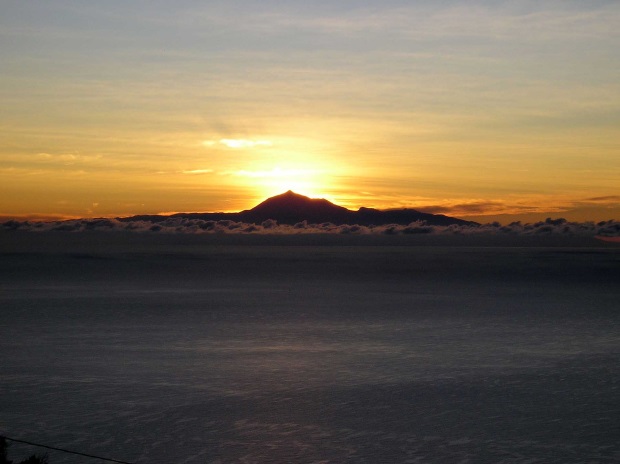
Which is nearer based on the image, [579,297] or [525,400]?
[525,400]

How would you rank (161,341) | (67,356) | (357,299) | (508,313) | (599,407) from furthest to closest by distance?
(357,299) → (508,313) → (161,341) → (67,356) → (599,407)

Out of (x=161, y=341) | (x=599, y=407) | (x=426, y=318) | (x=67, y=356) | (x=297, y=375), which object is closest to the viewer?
(x=599, y=407)

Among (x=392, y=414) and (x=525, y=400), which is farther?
(x=525, y=400)

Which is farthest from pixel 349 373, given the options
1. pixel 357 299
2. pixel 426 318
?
pixel 357 299

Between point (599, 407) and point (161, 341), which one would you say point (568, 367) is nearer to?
point (599, 407)

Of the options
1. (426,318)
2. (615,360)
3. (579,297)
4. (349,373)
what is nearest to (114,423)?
(349,373)

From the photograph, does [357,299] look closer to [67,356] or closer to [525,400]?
[67,356]

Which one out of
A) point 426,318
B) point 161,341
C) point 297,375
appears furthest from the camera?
point 426,318

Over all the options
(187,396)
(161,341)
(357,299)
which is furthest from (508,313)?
(187,396)

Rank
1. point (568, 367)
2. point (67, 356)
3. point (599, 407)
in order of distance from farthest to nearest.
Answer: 1. point (67, 356)
2. point (568, 367)
3. point (599, 407)
